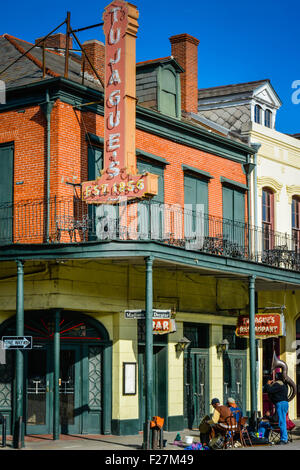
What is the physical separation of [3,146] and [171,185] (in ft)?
16.1

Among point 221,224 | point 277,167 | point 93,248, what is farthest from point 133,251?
point 277,167

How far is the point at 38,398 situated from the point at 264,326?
21.5 feet

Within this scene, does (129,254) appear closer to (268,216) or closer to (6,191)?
(6,191)

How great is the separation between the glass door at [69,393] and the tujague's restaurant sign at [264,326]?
5321 mm

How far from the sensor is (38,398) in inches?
792

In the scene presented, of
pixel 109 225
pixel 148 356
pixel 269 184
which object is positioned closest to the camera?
pixel 148 356

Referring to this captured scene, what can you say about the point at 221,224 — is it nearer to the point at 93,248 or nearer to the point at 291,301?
the point at 291,301

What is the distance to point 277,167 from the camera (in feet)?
91.9

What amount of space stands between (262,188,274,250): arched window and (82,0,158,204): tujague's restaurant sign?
8.59 meters

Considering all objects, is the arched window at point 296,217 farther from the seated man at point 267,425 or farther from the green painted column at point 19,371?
the green painted column at point 19,371

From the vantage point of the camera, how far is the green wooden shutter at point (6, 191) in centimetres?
2059

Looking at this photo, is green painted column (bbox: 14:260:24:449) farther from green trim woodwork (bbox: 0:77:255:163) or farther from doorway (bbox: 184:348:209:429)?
doorway (bbox: 184:348:209:429)

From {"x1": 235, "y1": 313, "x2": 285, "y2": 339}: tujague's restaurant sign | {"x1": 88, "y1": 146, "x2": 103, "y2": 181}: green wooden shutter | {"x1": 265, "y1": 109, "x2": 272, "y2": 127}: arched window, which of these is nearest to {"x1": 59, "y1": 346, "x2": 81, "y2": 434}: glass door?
{"x1": 88, "y1": 146, "x2": 103, "y2": 181}: green wooden shutter

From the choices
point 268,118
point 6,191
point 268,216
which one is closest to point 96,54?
point 268,118
